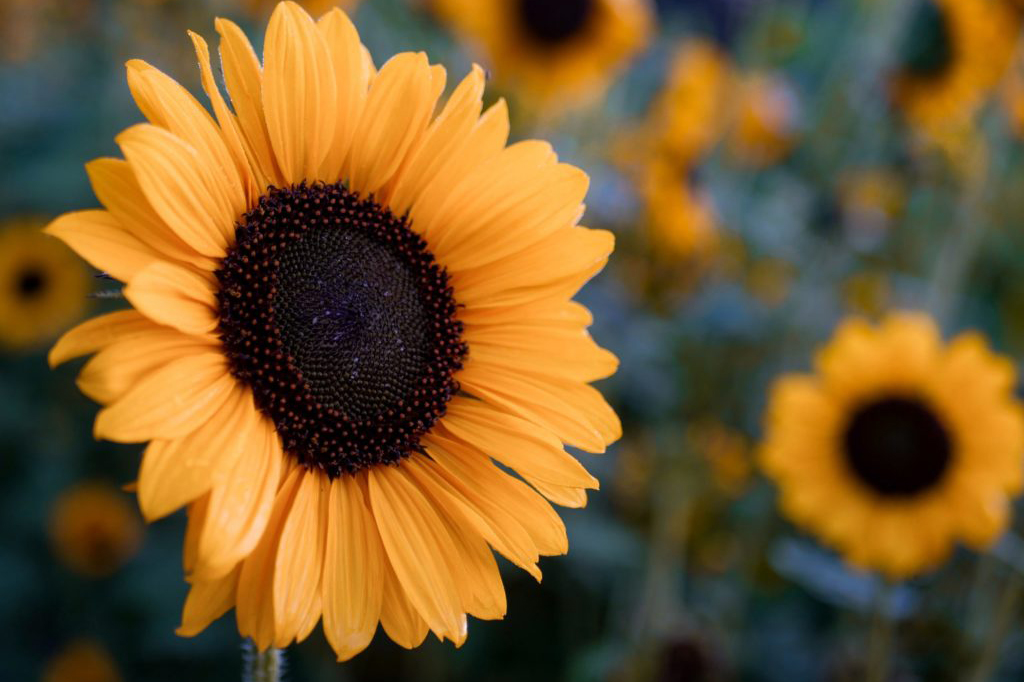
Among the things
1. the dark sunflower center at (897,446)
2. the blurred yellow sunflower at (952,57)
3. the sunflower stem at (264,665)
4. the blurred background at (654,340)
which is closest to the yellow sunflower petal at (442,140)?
the sunflower stem at (264,665)

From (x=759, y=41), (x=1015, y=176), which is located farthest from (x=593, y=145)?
(x=1015, y=176)

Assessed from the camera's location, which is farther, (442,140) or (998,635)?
(998,635)

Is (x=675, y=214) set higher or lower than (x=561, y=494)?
higher

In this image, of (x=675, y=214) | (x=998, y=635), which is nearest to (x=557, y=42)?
(x=675, y=214)

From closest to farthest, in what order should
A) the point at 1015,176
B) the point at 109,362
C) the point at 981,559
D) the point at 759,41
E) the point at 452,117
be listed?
the point at 109,362
the point at 452,117
the point at 981,559
the point at 759,41
the point at 1015,176

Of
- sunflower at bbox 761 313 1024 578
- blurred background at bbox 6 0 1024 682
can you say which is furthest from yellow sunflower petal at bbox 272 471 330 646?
sunflower at bbox 761 313 1024 578

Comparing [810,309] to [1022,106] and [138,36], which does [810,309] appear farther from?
[138,36]

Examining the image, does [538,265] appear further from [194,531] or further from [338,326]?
[194,531]
